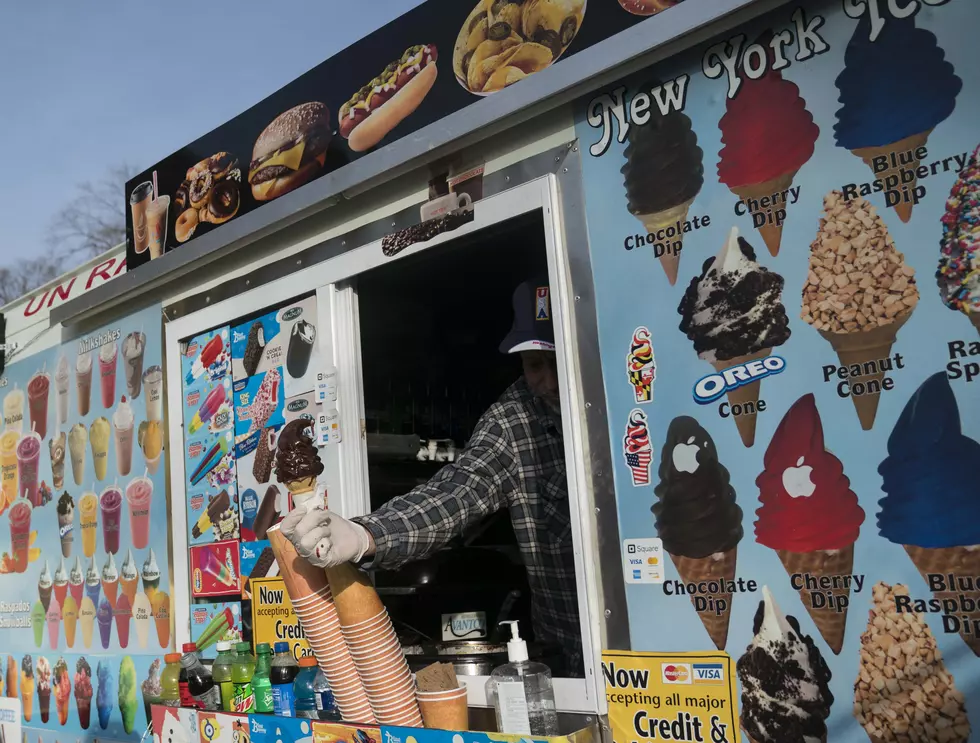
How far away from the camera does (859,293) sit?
1917 millimetres

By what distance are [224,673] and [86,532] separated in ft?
4.84

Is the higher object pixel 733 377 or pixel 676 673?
pixel 733 377

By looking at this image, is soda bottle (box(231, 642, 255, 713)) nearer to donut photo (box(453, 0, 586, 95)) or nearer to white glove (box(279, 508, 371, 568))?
white glove (box(279, 508, 371, 568))

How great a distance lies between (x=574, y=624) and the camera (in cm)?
278

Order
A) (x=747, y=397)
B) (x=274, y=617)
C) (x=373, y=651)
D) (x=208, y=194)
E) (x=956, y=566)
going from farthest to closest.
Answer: (x=208, y=194), (x=274, y=617), (x=373, y=651), (x=747, y=397), (x=956, y=566)

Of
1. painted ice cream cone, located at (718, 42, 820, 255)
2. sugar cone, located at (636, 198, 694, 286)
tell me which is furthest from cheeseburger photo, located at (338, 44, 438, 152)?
painted ice cream cone, located at (718, 42, 820, 255)

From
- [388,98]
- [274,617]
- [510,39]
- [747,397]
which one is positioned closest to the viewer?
[747,397]

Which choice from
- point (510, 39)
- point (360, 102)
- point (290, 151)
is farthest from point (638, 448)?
point (290, 151)

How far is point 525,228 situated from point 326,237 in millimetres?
722

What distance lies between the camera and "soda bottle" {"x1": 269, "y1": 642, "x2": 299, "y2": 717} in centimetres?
280

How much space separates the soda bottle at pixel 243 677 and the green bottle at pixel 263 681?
64 mm

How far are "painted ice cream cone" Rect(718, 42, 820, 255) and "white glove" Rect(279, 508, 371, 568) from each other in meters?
1.27

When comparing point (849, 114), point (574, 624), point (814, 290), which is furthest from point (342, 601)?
point (849, 114)

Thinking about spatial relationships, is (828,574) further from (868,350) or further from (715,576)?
(868,350)
